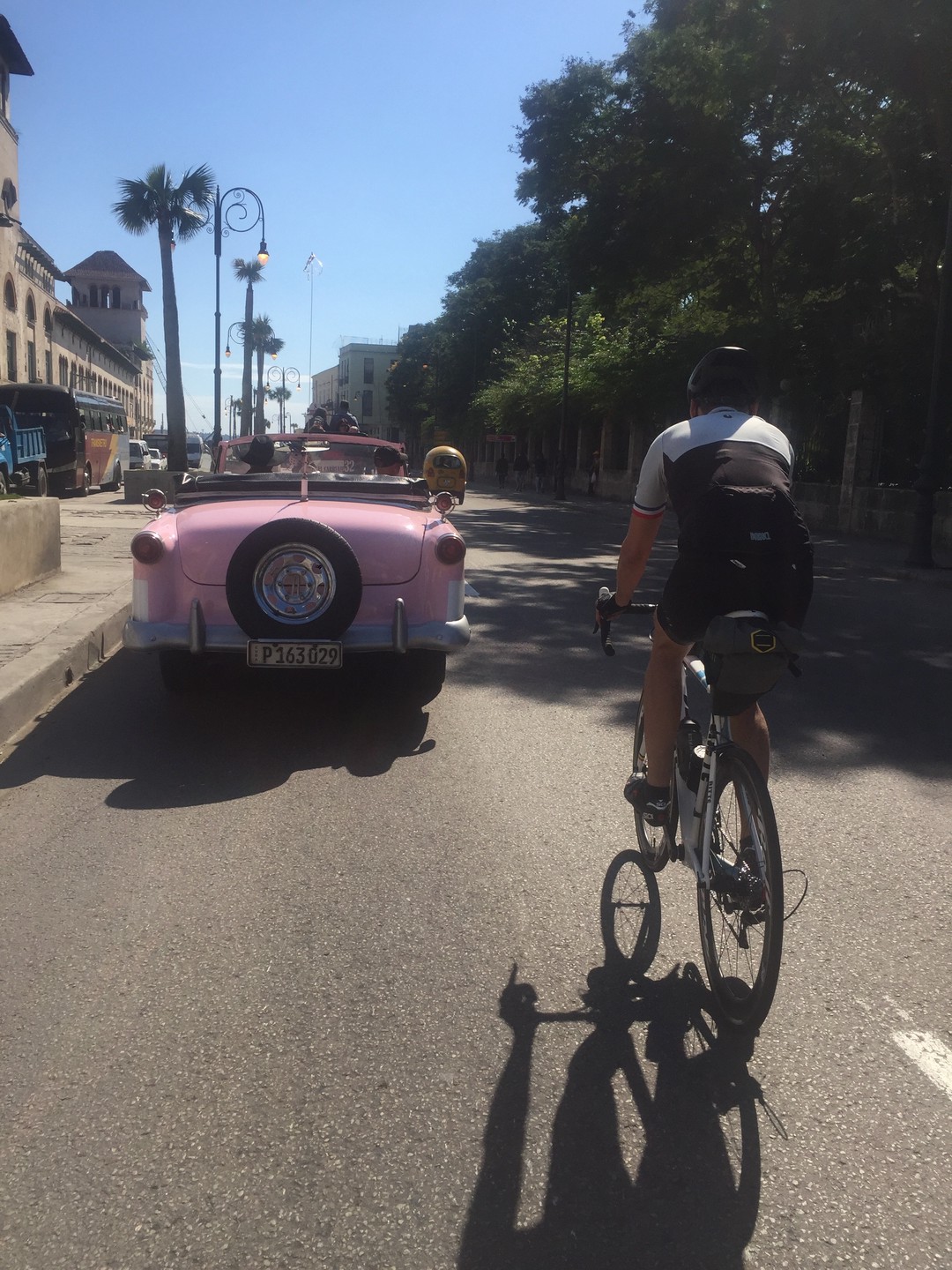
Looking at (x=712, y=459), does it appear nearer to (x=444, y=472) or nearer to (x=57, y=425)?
(x=444, y=472)

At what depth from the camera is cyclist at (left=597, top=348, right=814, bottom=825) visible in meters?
3.02

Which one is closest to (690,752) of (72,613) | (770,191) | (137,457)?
(72,613)

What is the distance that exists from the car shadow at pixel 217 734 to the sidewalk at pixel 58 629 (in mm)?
123

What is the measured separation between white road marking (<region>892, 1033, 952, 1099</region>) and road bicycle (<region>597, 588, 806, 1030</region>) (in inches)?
16.4

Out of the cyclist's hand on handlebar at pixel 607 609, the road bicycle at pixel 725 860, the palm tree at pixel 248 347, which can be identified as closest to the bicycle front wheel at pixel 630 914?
the road bicycle at pixel 725 860

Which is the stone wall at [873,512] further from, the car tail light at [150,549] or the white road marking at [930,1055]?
the white road marking at [930,1055]

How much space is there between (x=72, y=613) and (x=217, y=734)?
3168 millimetres

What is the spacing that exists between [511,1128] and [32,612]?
Result: 23.3 feet

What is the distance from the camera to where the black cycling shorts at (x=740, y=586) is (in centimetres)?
303

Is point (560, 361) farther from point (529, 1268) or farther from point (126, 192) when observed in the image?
point (529, 1268)

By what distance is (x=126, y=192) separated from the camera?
37094 millimetres

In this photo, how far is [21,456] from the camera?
26172 millimetres

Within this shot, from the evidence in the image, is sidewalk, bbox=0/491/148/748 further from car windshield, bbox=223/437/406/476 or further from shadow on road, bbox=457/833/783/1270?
shadow on road, bbox=457/833/783/1270

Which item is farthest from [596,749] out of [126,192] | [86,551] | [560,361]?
[560,361]
